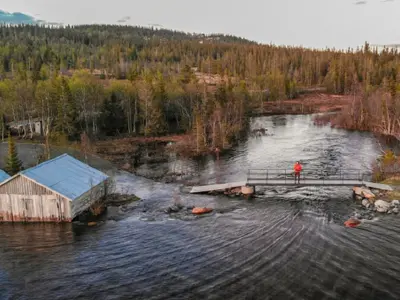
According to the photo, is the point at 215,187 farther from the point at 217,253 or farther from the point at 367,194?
the point at 367,194

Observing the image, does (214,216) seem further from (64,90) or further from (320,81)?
(320,81)

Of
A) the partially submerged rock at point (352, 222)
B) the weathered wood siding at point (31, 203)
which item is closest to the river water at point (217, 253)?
the partially submerged rock at point (352, 222)

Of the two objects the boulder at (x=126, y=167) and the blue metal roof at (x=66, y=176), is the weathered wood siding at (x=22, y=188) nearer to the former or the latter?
the blue metal roof at (x=66, y=176)

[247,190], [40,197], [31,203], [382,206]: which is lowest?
[382,206]

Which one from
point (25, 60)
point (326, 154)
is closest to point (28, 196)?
point (326, 154)

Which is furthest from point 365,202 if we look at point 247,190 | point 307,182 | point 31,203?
point 31,203

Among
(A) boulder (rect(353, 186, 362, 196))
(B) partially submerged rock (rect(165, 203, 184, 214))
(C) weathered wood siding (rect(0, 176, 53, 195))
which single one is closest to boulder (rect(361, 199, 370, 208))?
(A) boulder (rect(353, 186, 362, 196))

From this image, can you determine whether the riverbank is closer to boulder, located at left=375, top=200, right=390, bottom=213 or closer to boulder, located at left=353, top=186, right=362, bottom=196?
boulder, located at left=353, top=186, right=362, bottom=196

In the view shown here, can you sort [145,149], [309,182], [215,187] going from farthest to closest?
[145,149], [215,187], [309,182]

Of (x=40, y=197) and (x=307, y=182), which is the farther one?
(x=307, y=182)
